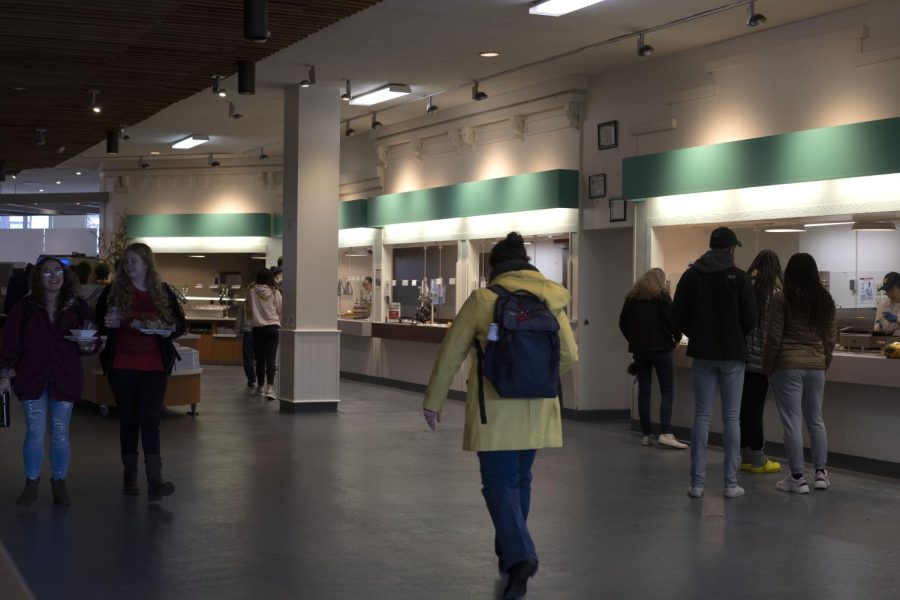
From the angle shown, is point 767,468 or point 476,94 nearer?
point 767,468

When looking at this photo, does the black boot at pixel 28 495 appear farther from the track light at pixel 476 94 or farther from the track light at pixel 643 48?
the track light at pixel 476 94

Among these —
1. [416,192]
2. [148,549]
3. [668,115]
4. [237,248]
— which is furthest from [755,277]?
[237,248]

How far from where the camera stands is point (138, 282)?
22.8ft

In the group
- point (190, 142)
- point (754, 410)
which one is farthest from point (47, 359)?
point (190, 142)

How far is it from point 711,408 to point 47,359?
4.12m

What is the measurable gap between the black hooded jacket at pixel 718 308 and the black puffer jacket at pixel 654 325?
8.06 ft

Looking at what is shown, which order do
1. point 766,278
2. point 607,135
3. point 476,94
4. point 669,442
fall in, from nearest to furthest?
point 766,278 → point 669,442 → point 607,135 → point 476,94

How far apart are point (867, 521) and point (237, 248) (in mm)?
14841

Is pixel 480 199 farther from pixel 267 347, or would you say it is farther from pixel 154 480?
pixel 154 480

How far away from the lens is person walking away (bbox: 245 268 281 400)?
13656 millimetres

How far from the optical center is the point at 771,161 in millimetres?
8945

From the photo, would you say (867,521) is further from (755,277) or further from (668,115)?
(668,115)

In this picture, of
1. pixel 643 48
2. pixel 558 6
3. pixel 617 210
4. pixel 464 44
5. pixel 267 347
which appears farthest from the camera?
pixel 267 347

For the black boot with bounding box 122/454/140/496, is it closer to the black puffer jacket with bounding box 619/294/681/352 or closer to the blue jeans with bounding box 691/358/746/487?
the blue jeans with bounding box 691/358/746/487
